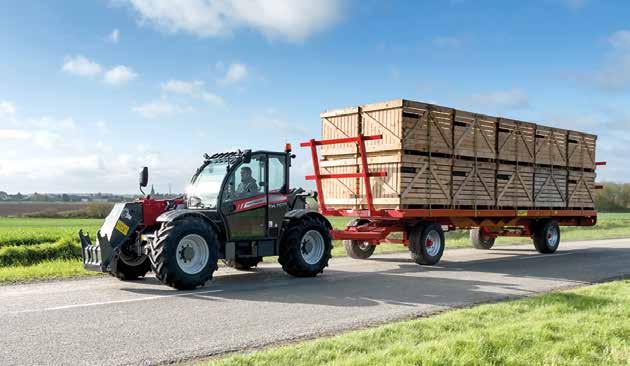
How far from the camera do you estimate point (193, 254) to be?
33.3 feet

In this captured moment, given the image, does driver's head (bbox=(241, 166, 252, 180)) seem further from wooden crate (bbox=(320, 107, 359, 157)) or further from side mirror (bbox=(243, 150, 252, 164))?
wooden crate (bbox=(320, 107, 359, 157))

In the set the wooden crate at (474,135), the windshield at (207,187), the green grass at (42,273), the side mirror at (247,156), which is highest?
the wooden crate at (474,135)

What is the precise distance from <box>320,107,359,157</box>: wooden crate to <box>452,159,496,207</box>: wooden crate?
2555 millimetres

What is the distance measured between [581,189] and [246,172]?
12.9 m

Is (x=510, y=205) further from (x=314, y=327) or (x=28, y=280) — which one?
(x=28, y=280)

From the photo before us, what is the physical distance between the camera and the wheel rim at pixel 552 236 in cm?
1856

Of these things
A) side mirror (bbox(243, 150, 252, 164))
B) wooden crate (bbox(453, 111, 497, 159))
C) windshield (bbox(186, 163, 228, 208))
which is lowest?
windshield (bbox(186, 163, 228, 208))

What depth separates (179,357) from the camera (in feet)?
19.3

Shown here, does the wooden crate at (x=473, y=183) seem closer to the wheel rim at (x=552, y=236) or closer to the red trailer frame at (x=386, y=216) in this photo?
the red trailer frame at (x=386, y=216)

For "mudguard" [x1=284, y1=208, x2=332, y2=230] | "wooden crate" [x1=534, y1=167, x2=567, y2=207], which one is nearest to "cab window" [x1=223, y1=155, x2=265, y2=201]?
"mudguard" [x1=284, y1=208, x2=332, y2=230]

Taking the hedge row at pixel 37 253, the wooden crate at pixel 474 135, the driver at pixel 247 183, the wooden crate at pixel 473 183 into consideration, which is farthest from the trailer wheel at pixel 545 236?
the hedge row at pixel 37 253

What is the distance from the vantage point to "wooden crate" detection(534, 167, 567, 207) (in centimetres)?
1756

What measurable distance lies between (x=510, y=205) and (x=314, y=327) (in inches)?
424

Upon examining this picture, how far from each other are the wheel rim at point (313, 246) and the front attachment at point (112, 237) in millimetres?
3217
